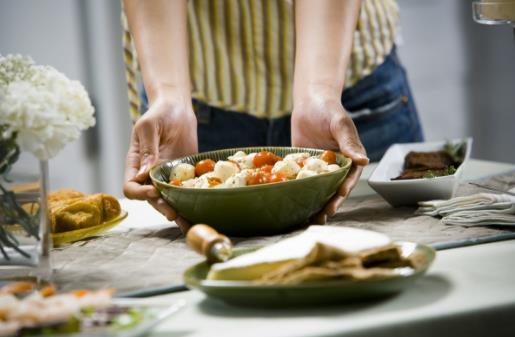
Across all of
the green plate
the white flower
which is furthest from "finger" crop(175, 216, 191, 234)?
the green plate

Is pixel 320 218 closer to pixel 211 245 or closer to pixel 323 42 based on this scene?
pixel 211 245

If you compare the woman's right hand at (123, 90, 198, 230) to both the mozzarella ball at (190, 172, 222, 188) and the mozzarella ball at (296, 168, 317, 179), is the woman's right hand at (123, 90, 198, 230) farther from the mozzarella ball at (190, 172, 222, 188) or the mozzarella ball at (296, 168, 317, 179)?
the mozzarella ball at (296, 168, 317, 179)

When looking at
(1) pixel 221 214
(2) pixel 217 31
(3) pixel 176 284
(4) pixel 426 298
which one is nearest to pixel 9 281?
(3) pixel 176 284

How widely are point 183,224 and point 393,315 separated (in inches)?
23.0

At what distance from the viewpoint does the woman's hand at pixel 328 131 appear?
1393 millimetres

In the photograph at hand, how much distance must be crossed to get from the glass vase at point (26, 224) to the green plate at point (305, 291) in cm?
26

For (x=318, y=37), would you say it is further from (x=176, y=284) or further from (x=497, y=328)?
(x=497, y=328)

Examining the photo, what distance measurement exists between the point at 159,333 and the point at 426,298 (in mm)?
285

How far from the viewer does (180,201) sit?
131cm

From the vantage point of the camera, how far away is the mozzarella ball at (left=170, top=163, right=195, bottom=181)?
1.40 meters

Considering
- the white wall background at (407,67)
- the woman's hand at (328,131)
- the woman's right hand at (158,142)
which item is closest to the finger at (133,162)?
the woman's right hand at (158,142)

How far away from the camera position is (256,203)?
49.7 inches

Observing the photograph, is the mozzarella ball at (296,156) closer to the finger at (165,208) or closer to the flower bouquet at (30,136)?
the finger at (165,208)

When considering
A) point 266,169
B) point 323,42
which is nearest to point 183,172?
point 266,169
